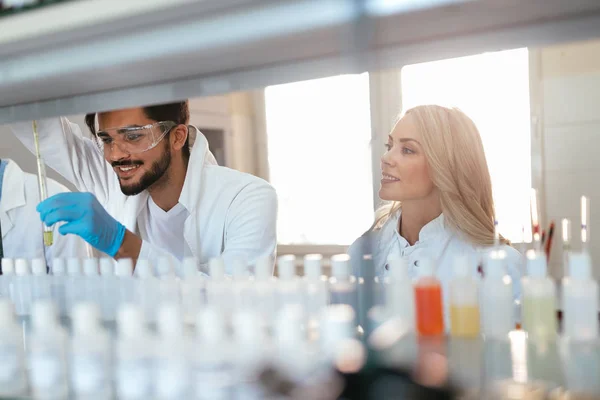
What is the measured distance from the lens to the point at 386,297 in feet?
3.50

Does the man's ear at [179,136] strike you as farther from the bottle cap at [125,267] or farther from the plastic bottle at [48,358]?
the plastic bottle at [48,358]

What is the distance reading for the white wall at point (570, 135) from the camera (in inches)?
48.9

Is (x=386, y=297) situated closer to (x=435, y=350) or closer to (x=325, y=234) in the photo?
(x=435, y=350)

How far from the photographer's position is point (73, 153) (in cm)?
153

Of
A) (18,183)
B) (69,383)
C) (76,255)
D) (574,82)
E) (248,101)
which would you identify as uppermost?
(574,82)

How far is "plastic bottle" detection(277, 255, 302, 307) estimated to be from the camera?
1087 millimetres

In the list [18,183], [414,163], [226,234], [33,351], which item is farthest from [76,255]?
[414,163]

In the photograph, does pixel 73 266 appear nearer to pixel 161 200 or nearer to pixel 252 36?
pixel 161 200

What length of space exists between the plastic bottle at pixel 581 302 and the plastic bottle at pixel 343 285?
395mm

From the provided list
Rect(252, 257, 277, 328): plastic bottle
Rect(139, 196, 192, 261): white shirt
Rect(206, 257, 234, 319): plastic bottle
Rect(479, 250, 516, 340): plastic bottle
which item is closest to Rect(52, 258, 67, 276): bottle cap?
Rect(139, 196, 192, 261): white shirt

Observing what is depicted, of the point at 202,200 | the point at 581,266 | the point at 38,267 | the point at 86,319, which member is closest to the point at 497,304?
the point at 581,266

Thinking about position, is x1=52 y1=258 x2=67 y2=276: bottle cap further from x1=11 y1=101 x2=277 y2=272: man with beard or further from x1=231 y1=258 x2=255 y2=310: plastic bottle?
x1=231 y1=258 x2=255 y2=310: plastic bottle

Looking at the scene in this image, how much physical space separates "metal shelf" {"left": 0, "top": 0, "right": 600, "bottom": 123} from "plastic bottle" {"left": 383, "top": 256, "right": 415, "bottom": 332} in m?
0.38

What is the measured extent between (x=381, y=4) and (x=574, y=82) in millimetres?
1734
